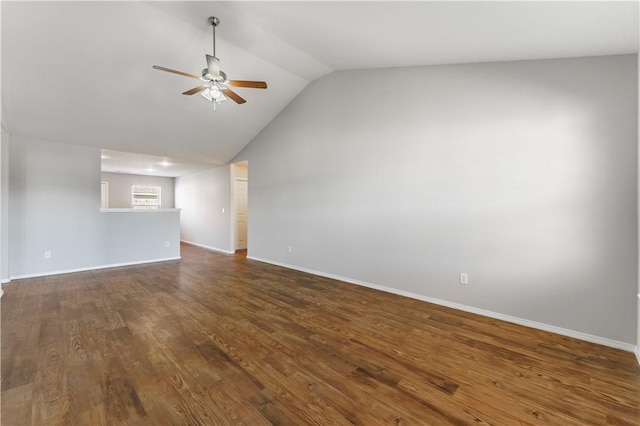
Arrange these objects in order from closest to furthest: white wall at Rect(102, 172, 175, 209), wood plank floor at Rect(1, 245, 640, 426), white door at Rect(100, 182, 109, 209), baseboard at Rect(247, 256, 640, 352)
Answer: wood plank floor at Rect(1, 245, 640, 426) → baseboard at Rect(247, 256, 640, 352) → white door at Rect(100, 182, 109, 209) → white wall at Rect(102, 172, 175, 209)

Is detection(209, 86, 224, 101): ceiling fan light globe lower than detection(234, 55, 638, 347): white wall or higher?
higher

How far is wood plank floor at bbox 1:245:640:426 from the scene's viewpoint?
4.99ft

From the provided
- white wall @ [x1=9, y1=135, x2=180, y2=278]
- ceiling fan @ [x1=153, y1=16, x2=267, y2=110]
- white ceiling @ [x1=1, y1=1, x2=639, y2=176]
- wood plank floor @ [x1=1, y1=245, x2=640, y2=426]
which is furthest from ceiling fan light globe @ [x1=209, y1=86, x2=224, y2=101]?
white wall @ [x1=9, y1=135, x2=180, y2=278]

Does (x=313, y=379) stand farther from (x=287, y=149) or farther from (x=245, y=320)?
(x=287, y=149)

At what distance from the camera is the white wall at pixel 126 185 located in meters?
8.48

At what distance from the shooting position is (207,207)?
752 centimetres

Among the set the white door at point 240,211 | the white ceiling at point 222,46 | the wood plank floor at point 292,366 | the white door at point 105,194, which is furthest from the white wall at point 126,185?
the wood plank floor at point 292,366

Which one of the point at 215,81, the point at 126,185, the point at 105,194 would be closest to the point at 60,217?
the point at 215,81

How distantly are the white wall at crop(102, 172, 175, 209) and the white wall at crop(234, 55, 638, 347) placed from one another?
727 cm

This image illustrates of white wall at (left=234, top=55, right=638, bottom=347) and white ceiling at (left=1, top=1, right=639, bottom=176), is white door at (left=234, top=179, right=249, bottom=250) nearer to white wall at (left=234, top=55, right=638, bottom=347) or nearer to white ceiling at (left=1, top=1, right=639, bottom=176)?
white ceiling at (left=1, top=1, right=639, bottom=176)

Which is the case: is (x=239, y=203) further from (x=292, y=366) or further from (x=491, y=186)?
(x=491, y=186)

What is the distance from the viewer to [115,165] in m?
7.11

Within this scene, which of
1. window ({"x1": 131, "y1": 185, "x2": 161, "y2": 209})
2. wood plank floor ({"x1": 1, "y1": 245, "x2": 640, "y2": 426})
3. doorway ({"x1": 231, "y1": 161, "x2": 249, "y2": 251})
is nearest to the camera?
wood plank floor ({"x1": 1, "y1": 245, "x2": 640, "y2": 426})

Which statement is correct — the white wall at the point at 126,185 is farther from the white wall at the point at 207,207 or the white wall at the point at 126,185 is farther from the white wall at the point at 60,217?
the white wall at the point at 60,217
